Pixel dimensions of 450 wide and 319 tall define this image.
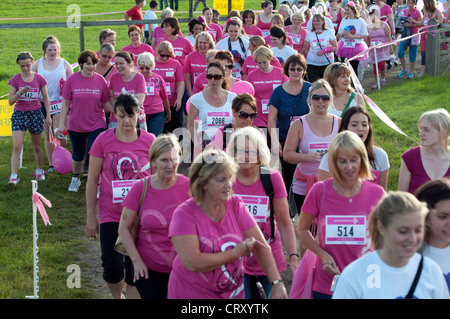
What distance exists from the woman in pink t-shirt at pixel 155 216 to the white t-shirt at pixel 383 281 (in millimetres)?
1787

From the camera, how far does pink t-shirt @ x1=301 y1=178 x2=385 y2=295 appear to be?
468 cm

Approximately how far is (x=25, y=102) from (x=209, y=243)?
7019 mm

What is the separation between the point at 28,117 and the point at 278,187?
20.8ft

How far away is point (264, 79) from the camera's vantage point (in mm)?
9625

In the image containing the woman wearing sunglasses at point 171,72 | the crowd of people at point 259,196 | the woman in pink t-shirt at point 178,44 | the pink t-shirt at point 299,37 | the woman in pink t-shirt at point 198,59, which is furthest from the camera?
the pink t-shirt at point 299,37

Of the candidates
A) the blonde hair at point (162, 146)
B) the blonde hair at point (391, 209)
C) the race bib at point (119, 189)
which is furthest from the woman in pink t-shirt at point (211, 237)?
the race bib at point (119, 189)

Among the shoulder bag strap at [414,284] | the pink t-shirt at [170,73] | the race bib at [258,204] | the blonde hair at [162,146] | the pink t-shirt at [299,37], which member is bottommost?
the shoulder bag strap at [414,284]

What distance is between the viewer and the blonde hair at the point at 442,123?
5523mm

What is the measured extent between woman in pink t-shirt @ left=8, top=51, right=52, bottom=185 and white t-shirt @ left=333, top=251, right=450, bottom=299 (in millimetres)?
7735

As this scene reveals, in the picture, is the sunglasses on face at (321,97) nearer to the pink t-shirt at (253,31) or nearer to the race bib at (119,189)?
the race bib at (119,189)

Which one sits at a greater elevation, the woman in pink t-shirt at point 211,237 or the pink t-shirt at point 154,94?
the pink t-shirt at point 154,94

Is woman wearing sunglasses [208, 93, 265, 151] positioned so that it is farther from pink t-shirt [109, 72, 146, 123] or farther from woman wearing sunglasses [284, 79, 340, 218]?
pink t-shirt [109, 72, 146, 123]

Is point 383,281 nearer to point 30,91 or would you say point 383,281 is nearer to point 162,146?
point 162,146

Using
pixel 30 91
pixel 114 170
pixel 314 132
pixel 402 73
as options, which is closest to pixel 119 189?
pixel 114 170
